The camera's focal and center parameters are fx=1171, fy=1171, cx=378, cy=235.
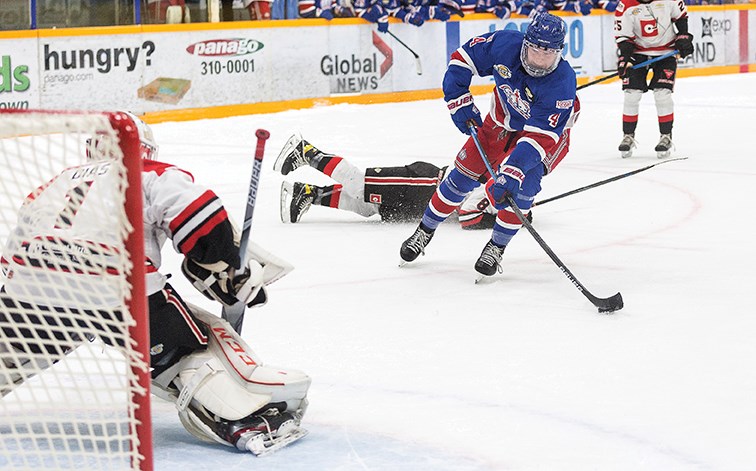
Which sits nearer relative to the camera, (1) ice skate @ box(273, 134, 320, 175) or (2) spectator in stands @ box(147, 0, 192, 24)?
(1) ice skate @ box(273, 134, 320, 175)

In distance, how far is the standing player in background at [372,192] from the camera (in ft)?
15.3

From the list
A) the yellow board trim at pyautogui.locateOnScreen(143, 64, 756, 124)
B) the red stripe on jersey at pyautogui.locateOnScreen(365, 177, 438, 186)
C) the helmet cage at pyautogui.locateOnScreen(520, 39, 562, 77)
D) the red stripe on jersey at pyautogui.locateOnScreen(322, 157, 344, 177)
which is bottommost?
the red stripe on jersey at pyautogui.locateOnScreen(365, 177, 438, 186)

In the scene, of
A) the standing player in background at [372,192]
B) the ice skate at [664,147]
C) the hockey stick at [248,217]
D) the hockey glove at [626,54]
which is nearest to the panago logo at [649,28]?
the hockey glove at [626,54]

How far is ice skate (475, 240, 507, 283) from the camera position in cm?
370

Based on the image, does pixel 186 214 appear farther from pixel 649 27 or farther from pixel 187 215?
pixel 649 27

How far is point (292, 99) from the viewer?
9.00 meters

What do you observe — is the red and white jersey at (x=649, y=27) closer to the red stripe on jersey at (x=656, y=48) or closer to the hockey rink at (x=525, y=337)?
the red stripe on jersey at (x=656, y=48)

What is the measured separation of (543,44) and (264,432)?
6.11 feet

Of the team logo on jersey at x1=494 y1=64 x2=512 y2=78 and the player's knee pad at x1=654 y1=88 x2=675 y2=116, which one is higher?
the team logo on jersey at x1=494 y1=64 x2=512 y2=78

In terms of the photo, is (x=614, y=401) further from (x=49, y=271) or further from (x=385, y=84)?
(x=385, y=84)

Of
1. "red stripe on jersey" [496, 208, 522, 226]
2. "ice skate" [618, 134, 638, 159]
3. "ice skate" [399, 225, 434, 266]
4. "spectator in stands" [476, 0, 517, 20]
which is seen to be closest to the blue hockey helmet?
"red stripe on jersey" [496, 208, 522, 226]

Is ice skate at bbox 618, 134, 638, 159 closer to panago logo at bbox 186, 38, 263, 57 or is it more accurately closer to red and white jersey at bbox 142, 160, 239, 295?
panago logo at bbox 186, 38, 263, 57

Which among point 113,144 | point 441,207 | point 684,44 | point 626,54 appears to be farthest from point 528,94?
point 626,54

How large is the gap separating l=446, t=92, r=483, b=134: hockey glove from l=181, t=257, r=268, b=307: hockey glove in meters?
1.78
